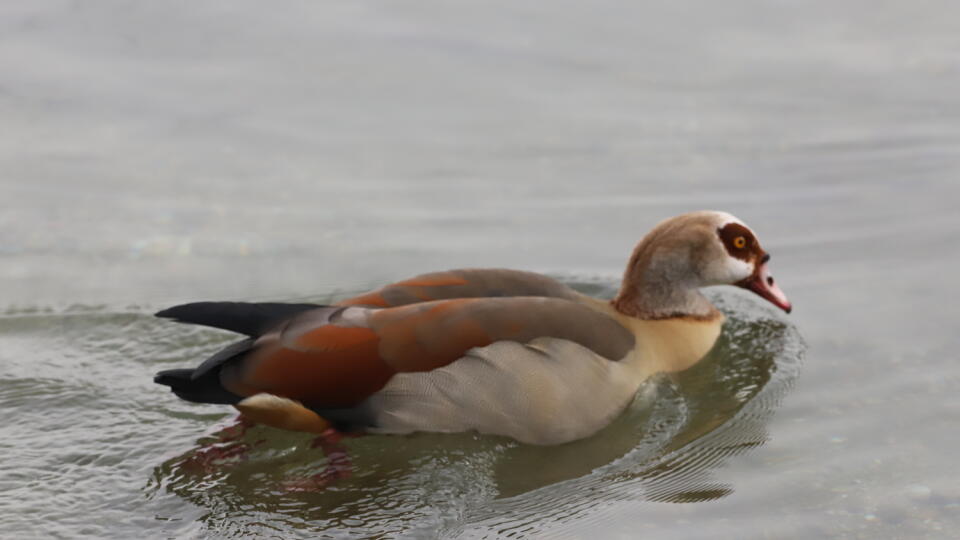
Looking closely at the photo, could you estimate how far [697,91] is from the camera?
12.1m

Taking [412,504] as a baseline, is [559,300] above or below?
above

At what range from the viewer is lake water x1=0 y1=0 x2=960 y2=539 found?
6.52 meters

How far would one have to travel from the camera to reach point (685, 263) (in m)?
8.09

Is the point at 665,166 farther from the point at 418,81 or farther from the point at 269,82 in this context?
the point at 269,82

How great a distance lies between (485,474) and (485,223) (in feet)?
11.4

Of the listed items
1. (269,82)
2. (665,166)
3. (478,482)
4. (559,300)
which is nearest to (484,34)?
(269,82)

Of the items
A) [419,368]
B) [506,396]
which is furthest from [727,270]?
[419,368]

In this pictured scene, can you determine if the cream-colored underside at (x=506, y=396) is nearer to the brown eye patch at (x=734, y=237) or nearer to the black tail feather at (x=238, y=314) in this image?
the black tail feather at (x=238, y=314)

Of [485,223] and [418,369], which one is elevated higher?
[485,223]

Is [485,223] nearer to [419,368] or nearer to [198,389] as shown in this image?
[419,368]

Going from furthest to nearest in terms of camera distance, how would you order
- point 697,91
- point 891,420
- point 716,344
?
1. point 697,91
2. point 716,344
3. point 891,420

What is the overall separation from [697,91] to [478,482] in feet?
20.8

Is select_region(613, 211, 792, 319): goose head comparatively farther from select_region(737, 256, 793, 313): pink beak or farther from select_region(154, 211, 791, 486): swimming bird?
select_region(154, 211, 791, 486): swimming bird

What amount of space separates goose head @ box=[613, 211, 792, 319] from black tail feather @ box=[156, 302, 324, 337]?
203 cm
